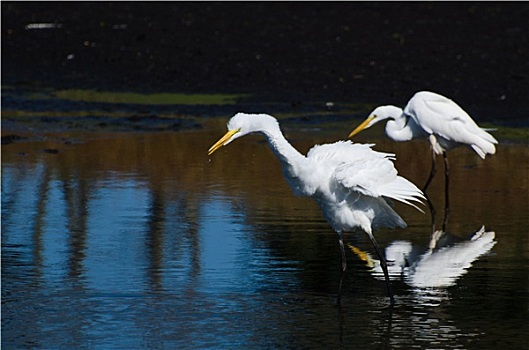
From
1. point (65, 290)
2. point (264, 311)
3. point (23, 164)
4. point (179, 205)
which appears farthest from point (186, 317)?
point (23, 164)

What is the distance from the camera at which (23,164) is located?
12.2 metres

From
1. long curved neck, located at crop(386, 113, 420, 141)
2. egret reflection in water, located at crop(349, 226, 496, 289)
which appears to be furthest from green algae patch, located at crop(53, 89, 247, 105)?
egret reflection in water, located at crop(349, 226, 496, 289)

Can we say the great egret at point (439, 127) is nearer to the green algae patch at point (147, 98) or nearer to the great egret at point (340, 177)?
→ the great egret at point (340, 177)

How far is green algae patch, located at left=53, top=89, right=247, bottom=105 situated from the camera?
17.1 metres

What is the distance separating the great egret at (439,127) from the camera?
448 inches

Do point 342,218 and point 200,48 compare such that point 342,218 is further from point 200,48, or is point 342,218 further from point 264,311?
point 200,48

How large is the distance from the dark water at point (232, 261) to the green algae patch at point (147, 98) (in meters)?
4.38

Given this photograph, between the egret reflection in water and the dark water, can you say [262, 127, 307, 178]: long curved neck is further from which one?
the egret reflection in water

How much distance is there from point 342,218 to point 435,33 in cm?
1329

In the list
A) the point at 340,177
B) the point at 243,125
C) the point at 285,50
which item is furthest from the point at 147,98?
the point at 243,125

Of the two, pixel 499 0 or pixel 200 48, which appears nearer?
pixel 200 48

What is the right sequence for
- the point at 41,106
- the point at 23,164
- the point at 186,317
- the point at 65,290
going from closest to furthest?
the point at 186,317 < the point at 65,290 < the point at 23,164 < the point at 41,106

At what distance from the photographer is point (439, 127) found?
454 inches

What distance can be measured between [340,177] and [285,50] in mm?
12686
